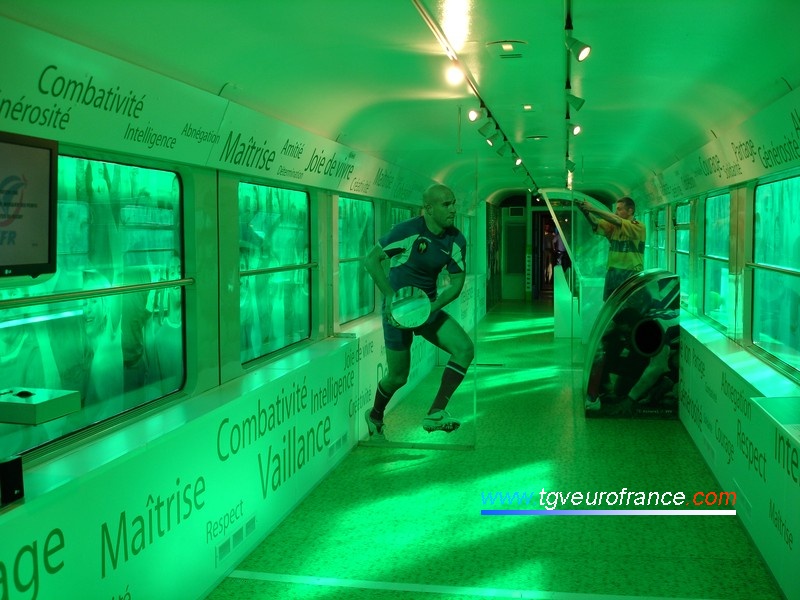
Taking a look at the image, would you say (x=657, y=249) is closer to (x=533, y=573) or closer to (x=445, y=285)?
(x=445, y=285)

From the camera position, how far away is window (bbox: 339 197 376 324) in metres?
8.62

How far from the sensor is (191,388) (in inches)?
195

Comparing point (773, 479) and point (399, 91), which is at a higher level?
point (399, 91)

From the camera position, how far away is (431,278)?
6.75 metres

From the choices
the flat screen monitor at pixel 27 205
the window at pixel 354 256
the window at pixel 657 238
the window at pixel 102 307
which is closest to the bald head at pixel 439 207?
the window at pixel 354 256

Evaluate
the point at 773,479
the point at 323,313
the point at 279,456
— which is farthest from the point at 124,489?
the point at 323,313

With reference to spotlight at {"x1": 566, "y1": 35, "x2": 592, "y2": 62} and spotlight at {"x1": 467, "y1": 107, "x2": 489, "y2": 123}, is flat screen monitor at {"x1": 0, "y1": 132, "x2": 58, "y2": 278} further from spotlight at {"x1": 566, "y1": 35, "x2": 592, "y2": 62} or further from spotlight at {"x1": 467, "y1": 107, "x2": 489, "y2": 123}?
spotlight at {"x1": 467, "y1": 107, "x2": 489, "y2": 123}

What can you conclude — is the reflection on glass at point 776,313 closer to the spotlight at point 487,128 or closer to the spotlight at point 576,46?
the spotlight at point 487,128

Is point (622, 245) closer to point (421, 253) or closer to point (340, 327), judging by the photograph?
point (340, 327)

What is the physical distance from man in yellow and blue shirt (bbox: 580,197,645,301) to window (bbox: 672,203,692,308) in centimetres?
140

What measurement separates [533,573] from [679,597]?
29.6 inches

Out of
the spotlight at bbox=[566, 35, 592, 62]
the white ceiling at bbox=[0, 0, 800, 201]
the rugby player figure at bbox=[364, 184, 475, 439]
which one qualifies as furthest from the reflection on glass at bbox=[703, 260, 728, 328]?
the spotlight at bbox=[566, 35, 592, 62]

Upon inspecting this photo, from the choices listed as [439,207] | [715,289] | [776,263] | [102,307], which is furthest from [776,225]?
[102,307]
